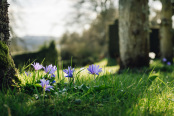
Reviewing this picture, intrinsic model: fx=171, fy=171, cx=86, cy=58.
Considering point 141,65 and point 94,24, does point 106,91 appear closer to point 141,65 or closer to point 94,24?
point 141,65

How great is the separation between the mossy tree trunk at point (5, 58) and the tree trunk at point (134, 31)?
448 cm

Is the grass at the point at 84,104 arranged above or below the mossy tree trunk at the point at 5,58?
below

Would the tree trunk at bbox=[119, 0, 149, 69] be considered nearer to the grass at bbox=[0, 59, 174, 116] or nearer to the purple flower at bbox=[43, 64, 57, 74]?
the grass at bbox=[0, 59, 174, 116]

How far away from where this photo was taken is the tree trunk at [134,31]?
5832mm

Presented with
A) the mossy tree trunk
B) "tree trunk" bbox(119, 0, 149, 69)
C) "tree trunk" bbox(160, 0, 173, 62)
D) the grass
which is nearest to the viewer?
the grass

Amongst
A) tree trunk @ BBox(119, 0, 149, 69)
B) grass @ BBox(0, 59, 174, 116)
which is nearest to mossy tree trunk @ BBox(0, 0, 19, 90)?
grass @ BBox(0, 59, 174, 116)

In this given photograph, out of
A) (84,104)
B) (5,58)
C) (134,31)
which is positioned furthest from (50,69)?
(134,31)

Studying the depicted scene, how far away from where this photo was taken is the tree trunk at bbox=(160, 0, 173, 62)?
7.98m

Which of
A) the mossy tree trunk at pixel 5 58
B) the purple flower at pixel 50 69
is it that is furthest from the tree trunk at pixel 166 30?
the mossy tree trunk at pixel 5 58

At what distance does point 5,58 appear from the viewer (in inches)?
81.7

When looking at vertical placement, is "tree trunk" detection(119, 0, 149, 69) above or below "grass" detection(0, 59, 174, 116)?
above

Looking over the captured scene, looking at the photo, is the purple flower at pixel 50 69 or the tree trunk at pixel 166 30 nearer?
the purple flower at pixel 50 69

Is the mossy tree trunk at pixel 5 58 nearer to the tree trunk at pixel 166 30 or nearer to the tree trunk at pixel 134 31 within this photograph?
the tree trunk at pixel 134 31

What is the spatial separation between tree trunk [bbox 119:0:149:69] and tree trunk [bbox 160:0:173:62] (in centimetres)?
260
